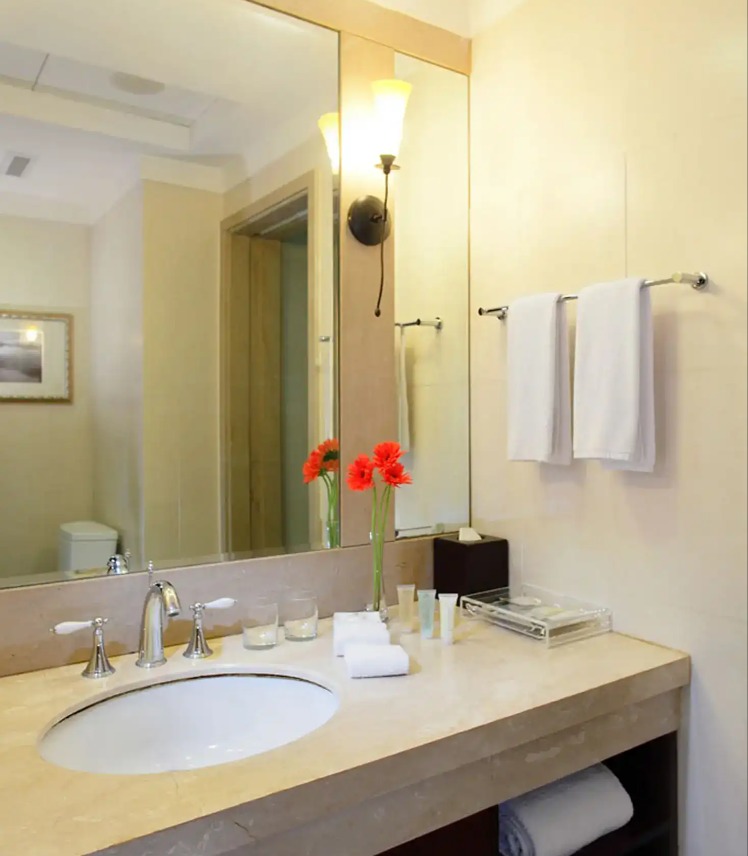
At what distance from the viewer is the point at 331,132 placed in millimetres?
1686

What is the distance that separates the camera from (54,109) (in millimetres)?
1366

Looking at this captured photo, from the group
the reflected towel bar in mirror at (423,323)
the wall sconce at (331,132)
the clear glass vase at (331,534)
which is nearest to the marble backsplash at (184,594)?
the clear glass vase at (331,534)

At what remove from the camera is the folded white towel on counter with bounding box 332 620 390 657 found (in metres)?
1.37

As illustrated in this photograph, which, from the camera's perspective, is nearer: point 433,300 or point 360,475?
point 360,475

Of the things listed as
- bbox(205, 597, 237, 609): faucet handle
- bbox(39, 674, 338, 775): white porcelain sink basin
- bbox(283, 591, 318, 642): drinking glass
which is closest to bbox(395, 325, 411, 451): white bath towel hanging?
bbox(283, 591, 318, 642): drinking glass

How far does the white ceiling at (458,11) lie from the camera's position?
175cm

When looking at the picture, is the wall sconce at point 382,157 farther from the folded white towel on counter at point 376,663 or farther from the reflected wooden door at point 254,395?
the folded white towel on counter at point 376,663

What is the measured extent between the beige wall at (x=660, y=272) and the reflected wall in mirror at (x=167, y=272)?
1.61 feet

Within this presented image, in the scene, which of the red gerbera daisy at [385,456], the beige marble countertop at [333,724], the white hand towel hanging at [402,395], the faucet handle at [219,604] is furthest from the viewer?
the white hand towel hanging at [402,395]

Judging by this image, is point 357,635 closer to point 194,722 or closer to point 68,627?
point 194,722

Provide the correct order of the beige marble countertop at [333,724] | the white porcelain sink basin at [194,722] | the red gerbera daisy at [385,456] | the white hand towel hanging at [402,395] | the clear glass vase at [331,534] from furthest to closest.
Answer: the white hand towel hanging at [402,395], the clear glass vase at [331,534], the red gerbera daisy at [385,456], the white porcelain sink basin at [194,722], the beige marble countertop at [333,724]

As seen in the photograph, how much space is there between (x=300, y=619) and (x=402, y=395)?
63cm

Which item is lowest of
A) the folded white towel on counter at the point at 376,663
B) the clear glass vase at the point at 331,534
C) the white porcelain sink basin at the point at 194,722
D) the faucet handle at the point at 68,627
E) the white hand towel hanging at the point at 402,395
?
the white porcelain sink basin at the point at 194,722

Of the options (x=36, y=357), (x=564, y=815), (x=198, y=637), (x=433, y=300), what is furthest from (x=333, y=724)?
(x=433, y=300)
